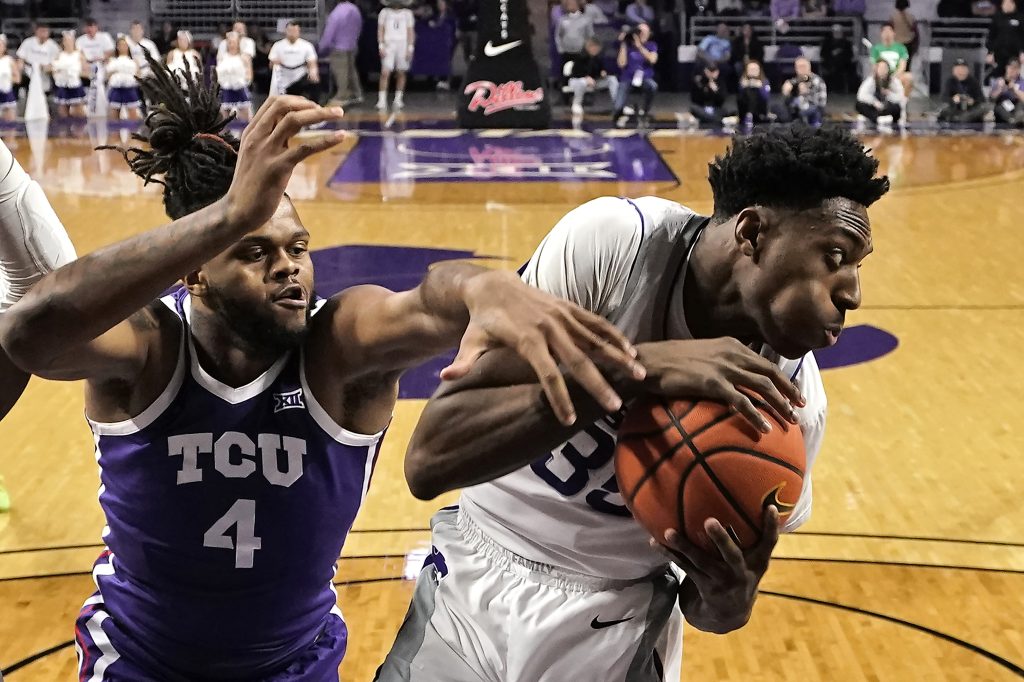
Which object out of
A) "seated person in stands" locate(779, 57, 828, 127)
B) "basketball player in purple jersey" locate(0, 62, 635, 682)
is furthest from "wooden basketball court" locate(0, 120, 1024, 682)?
"seated person in stands" locate(779, 57, 828, 127)

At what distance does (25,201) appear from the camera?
10.9 ft

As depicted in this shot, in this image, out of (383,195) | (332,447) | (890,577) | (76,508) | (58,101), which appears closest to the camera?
(332,447)

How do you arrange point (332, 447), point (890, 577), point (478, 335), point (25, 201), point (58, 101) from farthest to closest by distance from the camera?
point (58, 101), point (890, 577), point (25, 201), point (332, 447), point (478, 335)

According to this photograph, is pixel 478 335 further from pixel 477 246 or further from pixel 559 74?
pixel 559 74

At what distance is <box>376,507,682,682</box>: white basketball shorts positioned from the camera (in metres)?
2.76

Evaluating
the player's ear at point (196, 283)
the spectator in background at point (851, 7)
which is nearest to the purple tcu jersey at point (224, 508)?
the player's ear at point (196, 283)

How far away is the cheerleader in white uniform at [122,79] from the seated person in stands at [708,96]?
8402mm

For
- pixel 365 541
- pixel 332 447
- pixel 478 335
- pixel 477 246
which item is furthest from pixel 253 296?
pixel 477 246

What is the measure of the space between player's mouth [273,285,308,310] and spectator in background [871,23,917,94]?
17.0 m

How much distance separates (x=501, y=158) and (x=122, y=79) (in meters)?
7.88

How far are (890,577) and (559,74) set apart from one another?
17.7 metres

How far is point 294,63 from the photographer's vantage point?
20156 millimetres

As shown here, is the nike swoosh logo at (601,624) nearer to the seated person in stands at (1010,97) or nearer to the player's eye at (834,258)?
the player's eye at (834,258)

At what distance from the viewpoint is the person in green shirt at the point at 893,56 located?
732 inches
